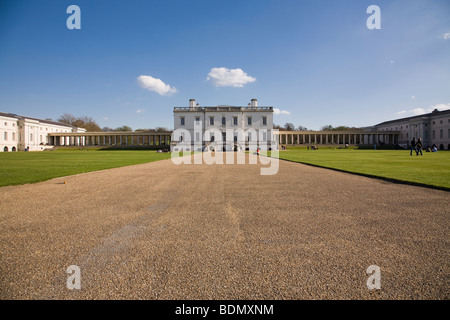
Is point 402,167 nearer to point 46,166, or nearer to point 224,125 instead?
point 46,166

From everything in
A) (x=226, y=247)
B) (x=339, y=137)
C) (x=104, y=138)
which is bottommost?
(x=226, y=247)

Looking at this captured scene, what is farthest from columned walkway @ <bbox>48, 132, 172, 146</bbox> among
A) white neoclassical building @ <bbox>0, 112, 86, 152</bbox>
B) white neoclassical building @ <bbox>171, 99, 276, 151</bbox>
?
white neoclassical building @ <bbox>171, 99, 276, 151</bbox>

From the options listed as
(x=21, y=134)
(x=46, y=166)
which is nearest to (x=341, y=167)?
(x=46, y=166)

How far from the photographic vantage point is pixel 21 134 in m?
69.8

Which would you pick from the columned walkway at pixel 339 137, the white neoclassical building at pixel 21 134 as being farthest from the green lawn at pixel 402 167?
the white neoclassical building at pixel 21 134

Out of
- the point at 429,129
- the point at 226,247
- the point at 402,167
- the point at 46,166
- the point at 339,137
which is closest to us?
the point at 226,247

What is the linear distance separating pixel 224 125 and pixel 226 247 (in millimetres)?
63135

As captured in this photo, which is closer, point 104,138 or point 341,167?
point 341,167

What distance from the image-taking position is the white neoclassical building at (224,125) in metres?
64.9

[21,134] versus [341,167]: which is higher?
[21,134]

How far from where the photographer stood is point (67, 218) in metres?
4.88
